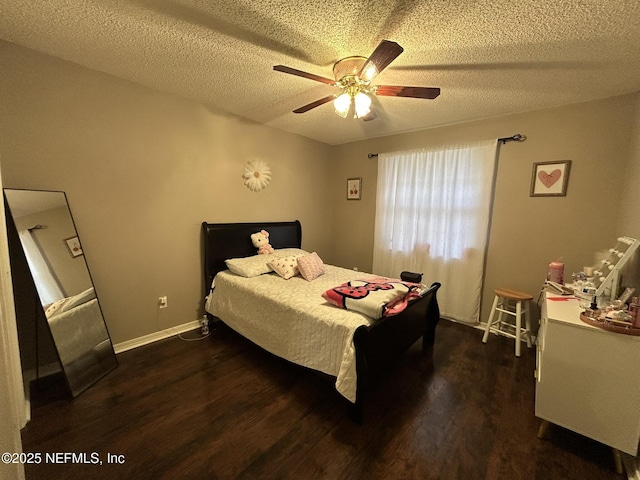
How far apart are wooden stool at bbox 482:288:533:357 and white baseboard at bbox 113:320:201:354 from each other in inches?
130

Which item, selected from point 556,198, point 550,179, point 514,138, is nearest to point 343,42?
point 514,138

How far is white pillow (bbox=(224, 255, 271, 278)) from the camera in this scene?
2812mm

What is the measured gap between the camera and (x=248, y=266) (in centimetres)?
287

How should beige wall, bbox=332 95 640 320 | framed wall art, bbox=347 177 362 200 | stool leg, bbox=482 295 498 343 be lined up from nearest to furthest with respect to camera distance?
beige wall, bbox=332 95 640 320
stool leg, bbox=482 295 498 343
framed wall art, bbox=347 177 362 200

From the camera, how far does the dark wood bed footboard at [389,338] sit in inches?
66.5

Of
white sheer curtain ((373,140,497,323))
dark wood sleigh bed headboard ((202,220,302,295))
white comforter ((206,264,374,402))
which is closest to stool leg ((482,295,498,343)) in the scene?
white sheer curtain ((373,140,497,323))

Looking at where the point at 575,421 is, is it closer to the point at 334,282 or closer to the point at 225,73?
the point at 334,282

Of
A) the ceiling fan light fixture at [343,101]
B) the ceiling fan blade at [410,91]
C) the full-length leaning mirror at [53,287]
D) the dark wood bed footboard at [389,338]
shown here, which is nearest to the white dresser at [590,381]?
the dark wood bed footboard at [389,338]

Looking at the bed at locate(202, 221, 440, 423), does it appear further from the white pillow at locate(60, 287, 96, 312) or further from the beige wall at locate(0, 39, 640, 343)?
the white pillow at locate(60, 287, 96, 312)

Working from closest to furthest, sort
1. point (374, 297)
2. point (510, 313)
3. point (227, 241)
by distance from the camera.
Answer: point (374, 297), point (510, 313), point (227, 241)

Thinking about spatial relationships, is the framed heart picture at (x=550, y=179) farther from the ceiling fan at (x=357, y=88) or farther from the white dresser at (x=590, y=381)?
the ceiling fan at (x=357, y=88)

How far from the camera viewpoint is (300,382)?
7.06 ft

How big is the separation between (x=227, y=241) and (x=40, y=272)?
1545 mm

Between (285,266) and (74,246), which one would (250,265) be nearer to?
(285,266)
